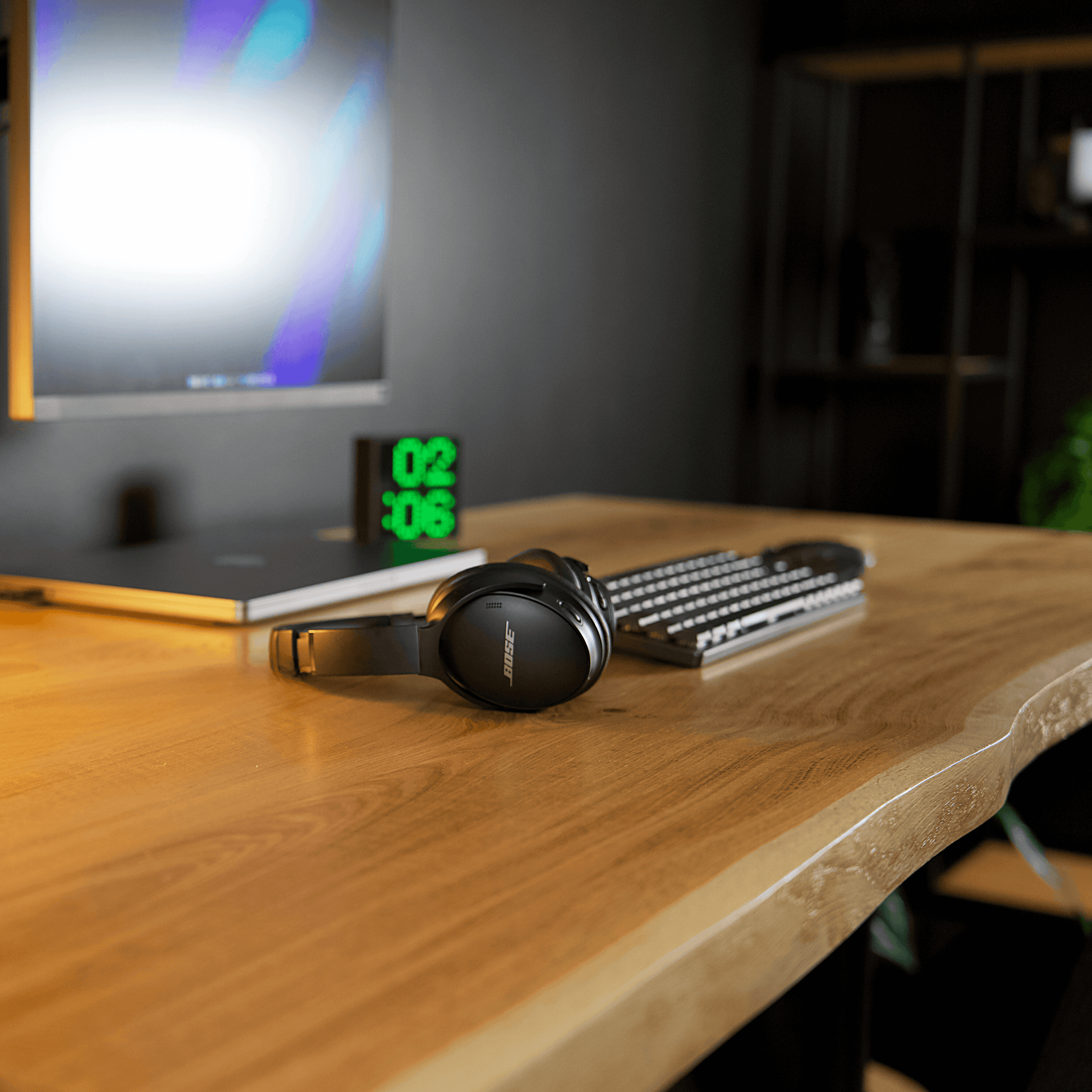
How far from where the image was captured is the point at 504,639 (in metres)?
0.71

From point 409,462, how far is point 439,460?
46mm

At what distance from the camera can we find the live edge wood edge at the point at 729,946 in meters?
0.36

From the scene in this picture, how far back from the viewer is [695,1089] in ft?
4.69

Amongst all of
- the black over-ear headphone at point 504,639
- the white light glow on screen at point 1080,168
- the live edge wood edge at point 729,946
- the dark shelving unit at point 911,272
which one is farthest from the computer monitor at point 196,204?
the white light glow on screen at point 1080,168

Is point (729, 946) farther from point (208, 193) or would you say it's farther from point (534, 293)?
point (534, 293)

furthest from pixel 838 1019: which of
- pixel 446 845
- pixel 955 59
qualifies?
pixel 955 59

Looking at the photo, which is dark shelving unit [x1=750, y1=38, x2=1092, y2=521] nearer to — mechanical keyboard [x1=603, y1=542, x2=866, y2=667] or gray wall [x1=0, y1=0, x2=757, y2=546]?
gray wall [x1=0, y1=0, x2=757, y2=546]

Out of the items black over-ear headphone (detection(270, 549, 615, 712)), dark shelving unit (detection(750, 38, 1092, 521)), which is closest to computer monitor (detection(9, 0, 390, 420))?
black over-ear headphone (detection(270, 549, 615, 712))

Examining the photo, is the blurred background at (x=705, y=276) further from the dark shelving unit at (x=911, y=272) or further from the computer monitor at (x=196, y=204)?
the computer monitor at (x=196, y=204)

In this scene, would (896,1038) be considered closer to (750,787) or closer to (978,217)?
(750,787)

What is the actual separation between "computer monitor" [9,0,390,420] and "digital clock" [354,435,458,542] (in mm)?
83

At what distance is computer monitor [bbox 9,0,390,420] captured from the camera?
3.07 feet

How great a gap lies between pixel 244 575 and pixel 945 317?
283 cm

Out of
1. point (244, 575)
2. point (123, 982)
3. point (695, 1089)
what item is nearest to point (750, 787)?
point (123, 982)
